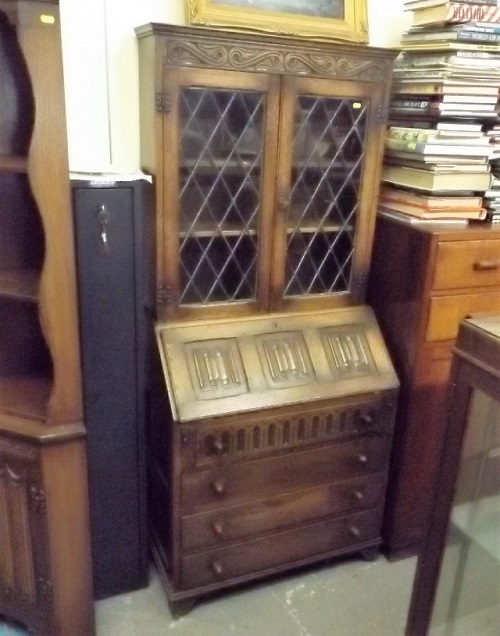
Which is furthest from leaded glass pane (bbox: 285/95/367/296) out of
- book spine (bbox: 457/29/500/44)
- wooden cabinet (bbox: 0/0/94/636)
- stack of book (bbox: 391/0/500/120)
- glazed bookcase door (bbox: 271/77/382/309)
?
wooden cabinet (bbox: 0/0/94/636)

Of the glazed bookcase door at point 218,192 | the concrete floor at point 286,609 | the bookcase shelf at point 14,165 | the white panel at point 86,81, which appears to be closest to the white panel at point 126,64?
the white panel at point 86,81

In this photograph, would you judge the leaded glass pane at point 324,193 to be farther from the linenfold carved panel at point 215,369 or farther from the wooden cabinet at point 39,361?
the wooden cabinet at point 39,361

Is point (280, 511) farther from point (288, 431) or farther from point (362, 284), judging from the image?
point (362, 284)

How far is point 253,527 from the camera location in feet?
6.04

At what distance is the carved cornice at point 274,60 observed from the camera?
1524 mm

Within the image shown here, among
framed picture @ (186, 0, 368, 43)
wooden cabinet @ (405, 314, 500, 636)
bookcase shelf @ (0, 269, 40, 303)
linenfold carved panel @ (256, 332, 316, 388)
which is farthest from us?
linenfold carved panel @ (256, 332, 316, 388)

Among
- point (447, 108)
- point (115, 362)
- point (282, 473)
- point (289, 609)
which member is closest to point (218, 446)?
point (282, 473)

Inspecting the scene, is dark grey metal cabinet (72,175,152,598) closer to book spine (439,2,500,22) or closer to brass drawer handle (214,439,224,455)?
brass drawer handle (214,439,224,455)

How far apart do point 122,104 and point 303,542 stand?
4.63ft

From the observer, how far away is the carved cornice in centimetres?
152

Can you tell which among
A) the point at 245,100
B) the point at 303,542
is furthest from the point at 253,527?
the point at 245,100

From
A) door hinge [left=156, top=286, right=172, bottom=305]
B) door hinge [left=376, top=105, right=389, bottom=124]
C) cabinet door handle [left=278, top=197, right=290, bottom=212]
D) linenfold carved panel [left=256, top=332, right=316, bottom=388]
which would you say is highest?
Answer: door hinge [left=376, top=105, right=389, bottom=124]

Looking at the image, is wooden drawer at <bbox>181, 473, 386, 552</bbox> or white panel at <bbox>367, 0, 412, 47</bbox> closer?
wooden drawer at <bbox>181, 473, 386, 552</bbox>

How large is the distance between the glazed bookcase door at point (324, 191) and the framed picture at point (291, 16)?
21cm
